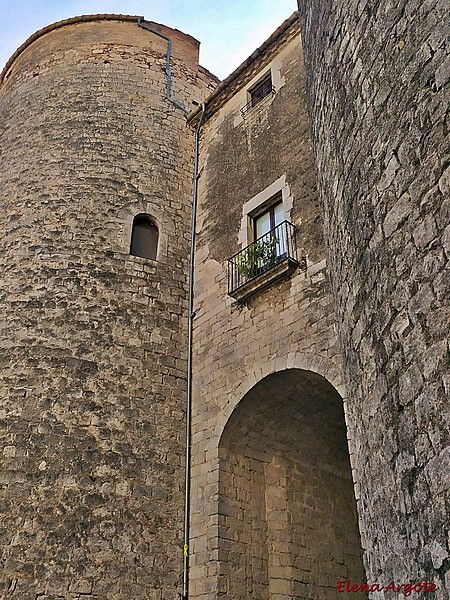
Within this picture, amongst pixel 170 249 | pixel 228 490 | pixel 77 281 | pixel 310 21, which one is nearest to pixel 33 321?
pixel 77 281

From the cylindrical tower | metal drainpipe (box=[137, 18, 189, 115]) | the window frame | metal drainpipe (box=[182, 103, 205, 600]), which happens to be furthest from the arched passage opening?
metal drainpipe (box=[137, 18, 189, 115])

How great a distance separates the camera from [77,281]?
26.9ft

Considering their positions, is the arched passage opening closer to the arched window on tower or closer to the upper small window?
the arched window on tower

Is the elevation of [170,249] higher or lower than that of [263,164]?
lower

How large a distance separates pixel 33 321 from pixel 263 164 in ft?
12.5

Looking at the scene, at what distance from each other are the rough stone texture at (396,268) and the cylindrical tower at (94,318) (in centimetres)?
376

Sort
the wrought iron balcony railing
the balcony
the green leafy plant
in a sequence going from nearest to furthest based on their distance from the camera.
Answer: the balcony → the wrought iron balcony railing → the green leafy plant

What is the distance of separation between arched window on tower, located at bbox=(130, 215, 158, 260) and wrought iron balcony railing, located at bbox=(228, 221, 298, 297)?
4.81 feet

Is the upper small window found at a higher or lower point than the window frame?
higher

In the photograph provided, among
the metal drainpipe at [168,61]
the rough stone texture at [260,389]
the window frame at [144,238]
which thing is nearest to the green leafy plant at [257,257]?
the rough stone texture at [260,389]

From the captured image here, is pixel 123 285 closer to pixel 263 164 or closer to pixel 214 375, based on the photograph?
pixel 214 375

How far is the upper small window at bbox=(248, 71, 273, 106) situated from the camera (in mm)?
9602

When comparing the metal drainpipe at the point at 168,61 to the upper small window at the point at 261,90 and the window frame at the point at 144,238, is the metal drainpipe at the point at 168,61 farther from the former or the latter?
the window frame at the point at 144,238

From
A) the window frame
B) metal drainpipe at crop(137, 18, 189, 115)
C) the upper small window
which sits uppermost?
metal drainpipe at crop(137, 18, 189, 115)
